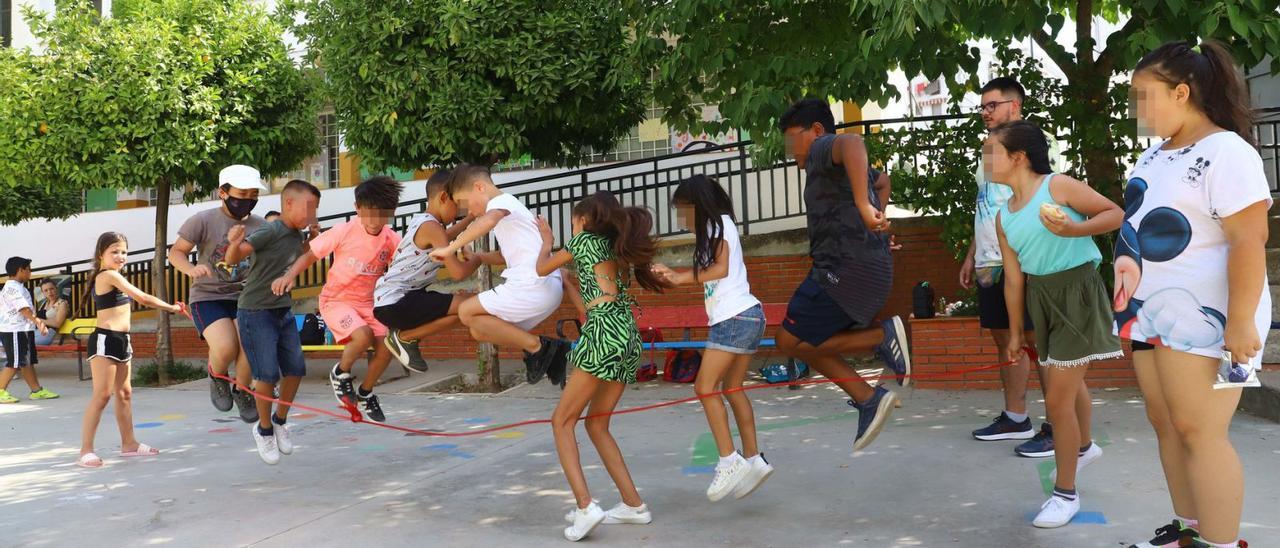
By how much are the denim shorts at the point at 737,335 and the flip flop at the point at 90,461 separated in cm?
455

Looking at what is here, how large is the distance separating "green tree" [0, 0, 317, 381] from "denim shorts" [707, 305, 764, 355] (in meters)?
8.38

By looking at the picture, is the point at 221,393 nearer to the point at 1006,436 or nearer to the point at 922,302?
the point at 1006,436

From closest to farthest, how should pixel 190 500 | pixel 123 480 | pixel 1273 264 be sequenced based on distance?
pixel 190 500 → pixel 123 480 → pixel 1273 264

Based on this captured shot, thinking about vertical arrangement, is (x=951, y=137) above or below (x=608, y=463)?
above

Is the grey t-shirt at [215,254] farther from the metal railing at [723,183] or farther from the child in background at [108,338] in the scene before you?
the metal railing at [723,183]

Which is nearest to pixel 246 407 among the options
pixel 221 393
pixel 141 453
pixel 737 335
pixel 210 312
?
pixel 221 393

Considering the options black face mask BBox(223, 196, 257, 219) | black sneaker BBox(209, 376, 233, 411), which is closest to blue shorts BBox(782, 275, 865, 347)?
black face mask BBox(223, 196, 257, 219)

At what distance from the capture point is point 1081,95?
807 cm

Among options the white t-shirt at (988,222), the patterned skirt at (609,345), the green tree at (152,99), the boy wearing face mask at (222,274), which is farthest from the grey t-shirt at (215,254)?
the green tree at (152,99)

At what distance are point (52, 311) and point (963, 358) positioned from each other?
13168mm

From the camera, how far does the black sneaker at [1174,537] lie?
11.8 ft

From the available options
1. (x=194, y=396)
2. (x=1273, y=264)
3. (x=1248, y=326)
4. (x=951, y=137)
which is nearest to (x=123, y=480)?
(x=194, y=396)

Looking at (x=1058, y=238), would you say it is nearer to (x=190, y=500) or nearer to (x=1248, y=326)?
(x=1248, y=326)

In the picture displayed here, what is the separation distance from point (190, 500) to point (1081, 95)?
7065 mm
